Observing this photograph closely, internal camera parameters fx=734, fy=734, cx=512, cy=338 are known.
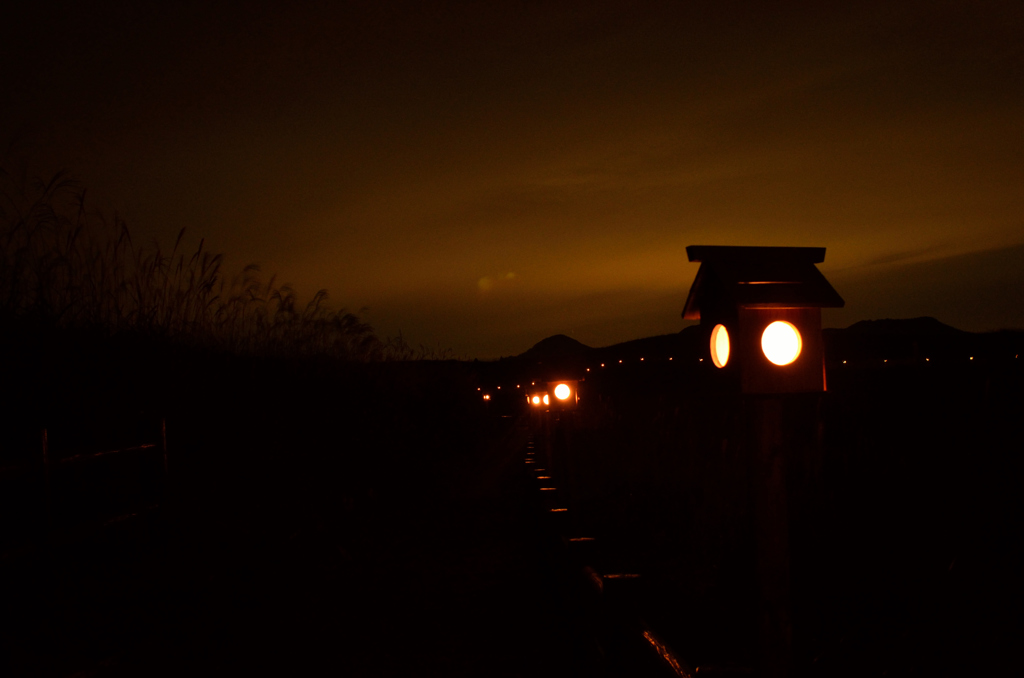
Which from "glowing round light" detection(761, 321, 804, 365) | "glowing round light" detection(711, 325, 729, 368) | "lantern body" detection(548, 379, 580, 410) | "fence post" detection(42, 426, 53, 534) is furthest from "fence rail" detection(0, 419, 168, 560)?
"lantern body" detection(548, 379, 580, 410)

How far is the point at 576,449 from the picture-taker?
15438 millimetres

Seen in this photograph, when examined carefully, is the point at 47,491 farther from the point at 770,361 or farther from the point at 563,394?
the point at 563,394

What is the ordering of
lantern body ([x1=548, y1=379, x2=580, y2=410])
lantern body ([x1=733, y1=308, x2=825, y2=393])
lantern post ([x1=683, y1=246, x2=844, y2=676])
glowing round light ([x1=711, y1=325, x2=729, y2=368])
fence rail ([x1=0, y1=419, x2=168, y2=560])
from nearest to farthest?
lantern post ([x1=683, y1=246, x2=844, y2=676]) → lantern body ([x1=733, y1=308, x2=825, y2=393]) → glowing round light ([x1=711, y1=325, x2=729, y2=368]) → fence rail ([x1=0, y1=419, x2=168, y2=560]) → lantern body ([x1=548, y1=379, x2=580, y2=410])

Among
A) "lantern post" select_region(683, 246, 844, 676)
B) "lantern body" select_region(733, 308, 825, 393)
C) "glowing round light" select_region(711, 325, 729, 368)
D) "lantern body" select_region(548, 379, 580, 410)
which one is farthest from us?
"lantern body" select_region(548, 379, 580, 410)

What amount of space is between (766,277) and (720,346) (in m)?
0.38

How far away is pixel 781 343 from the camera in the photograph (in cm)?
310

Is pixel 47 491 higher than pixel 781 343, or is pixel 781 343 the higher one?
pixel 781 343

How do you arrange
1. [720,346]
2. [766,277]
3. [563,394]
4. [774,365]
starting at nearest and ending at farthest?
[774,365], [766,277], [720,346], [563,394]

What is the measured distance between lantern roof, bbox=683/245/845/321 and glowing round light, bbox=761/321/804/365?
0.09 metres

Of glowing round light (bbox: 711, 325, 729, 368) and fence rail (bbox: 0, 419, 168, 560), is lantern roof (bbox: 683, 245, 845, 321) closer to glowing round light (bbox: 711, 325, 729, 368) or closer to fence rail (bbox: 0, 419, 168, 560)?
glowing round light (bbox: 711, 325, 729, 368)

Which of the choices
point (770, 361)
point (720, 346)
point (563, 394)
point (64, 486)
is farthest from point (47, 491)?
point (563, 394)

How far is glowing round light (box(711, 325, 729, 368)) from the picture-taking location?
3.26m

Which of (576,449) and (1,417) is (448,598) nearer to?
(1,417)

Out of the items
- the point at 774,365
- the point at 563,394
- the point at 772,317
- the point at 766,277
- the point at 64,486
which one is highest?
the point at 766,277
